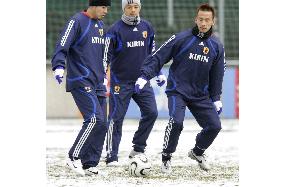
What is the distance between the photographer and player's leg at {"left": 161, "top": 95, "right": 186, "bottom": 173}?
10.0 m

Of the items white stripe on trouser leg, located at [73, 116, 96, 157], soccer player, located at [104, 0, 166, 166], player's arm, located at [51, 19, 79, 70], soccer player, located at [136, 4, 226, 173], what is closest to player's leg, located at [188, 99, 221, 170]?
soccer player, located at [136, 4, 226, 173]

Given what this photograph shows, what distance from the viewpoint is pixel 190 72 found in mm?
10102

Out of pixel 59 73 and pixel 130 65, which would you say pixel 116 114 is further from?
pixel 59 73

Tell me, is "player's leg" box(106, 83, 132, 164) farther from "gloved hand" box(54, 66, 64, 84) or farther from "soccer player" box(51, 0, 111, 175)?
"gloved hand" box(54, 66, 64, 84)

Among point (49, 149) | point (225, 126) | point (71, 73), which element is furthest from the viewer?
point (225, 126)

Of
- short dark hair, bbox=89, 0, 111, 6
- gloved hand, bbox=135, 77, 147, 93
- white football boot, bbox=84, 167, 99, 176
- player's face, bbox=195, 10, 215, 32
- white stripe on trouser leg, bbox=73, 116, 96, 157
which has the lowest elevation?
white football boot, bbox=84, 167, 99, 176

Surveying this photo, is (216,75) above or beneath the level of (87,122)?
above

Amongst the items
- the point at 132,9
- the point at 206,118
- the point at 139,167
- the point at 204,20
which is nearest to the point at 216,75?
the point at 206,118

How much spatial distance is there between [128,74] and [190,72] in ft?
3.35

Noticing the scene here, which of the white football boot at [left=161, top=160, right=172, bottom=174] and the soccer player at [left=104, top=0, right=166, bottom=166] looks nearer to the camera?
the white football boot at [left=161, top=160, right=172, bottom=174]
